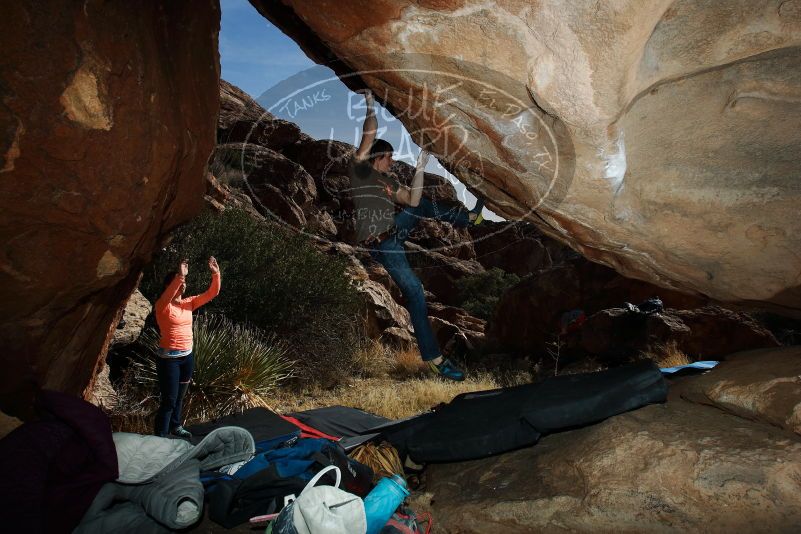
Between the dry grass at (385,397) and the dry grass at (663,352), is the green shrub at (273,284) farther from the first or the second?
the dry grass at (663,352)

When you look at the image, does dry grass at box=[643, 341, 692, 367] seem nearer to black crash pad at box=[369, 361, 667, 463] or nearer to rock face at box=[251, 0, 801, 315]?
rock face at box=[251, 0, 801, 315]

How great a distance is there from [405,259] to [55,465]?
9.48 feet

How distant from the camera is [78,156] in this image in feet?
8.12

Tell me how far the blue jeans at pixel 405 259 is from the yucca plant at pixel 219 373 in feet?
8.50

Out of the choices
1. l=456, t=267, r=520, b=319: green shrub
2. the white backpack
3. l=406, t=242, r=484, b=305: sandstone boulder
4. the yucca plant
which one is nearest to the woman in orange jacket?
the yucca plant

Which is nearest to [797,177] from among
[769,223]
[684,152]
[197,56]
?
[769,223]

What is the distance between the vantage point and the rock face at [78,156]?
2.30m

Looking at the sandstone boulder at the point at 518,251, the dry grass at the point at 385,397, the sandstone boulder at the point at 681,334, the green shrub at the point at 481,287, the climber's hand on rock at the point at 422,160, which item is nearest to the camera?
the climber's hand on rock at the point at 422,160

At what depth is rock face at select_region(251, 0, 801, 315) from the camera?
98.3 inches

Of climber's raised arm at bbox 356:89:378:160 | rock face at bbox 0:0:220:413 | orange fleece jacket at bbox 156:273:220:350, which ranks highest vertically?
climber's raised arm at bbox 356:89:378:160

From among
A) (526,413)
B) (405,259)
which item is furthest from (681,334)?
(526,413)

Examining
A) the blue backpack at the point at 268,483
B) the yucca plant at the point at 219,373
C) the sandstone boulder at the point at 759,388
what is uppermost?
the sandstone boulder at the point at 759,388

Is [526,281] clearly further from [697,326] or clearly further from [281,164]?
[281,164]

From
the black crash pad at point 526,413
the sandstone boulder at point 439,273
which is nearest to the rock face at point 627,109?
the black crash pad at point 526,413
